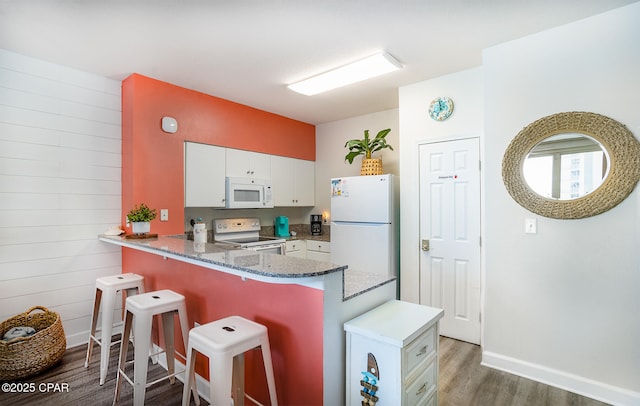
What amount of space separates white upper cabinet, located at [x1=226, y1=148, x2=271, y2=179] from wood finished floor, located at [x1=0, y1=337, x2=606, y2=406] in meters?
2.15

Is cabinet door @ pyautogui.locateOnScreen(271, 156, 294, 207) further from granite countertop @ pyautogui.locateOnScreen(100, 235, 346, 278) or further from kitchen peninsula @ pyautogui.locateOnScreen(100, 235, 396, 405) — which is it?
kitchen peninsula @ pyautogui.locateOnScreen(100, 235, 396, 405)

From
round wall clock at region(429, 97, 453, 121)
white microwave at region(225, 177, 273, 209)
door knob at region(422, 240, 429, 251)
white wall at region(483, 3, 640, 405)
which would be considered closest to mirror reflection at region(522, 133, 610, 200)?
white wall at region(483, 3, 640, 405)

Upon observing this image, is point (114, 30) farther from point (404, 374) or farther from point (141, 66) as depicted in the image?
point (404, 374)

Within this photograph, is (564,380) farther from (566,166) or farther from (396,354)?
(396,354)

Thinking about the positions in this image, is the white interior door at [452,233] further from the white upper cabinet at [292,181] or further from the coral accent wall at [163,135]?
the coral accent wall at [163,135]

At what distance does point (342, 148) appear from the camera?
15.1 ft

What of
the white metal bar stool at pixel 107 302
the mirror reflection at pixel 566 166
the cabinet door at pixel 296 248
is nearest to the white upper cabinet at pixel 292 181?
the cabinet door at pixel 296 248

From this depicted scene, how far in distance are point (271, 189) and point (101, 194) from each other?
6.09 ft

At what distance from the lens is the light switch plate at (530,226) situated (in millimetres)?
2303

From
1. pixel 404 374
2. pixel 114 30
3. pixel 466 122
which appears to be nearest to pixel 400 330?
pixel 404 374

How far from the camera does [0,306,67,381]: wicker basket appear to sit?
2.24m

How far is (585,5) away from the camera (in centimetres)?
197

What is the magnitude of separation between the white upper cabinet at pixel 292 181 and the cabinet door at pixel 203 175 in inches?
32.6

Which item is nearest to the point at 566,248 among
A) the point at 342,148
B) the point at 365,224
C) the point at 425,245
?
the point at 425,245
